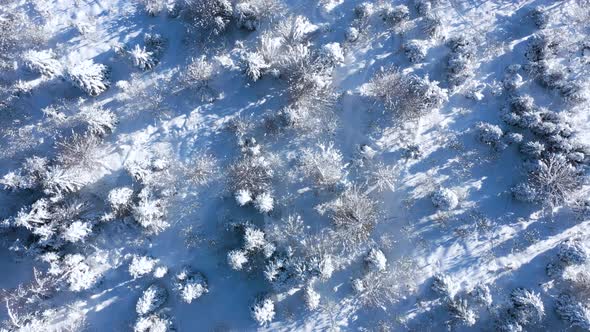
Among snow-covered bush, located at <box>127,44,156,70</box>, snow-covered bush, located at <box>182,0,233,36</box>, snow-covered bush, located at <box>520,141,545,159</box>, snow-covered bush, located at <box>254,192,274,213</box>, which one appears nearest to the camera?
snow-covered bush, located at <box>254,192,274,213</box>

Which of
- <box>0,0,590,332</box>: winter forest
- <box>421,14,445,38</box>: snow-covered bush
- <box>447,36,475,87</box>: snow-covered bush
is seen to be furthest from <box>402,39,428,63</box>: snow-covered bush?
<box>447,36,475,87</box>: snow-covered bush

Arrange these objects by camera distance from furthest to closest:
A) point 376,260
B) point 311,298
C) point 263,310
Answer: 1. point 376,260
2. point 311,298
3. point 263,310

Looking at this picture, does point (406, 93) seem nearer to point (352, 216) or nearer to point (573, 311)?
point (352, 216)

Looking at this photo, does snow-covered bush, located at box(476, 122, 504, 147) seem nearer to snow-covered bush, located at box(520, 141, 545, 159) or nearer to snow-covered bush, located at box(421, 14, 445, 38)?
snow-covered bush, located at box(520, 141, 545, 159)

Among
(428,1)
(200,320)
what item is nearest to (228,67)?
(428,1)

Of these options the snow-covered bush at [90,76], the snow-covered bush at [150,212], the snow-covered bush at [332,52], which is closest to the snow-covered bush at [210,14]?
the snow-covered bush at [90,76]

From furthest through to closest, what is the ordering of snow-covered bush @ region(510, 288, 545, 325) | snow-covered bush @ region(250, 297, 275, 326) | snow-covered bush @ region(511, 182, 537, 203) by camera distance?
snow-covered bush @ region(511, 182, 537, 203) → snow-covered bush @ region(250, 297, 275, 326) → snow-covered bush @ region(510, 288, 545, 325)

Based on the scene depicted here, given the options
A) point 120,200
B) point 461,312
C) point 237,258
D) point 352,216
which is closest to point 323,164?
point 352,216

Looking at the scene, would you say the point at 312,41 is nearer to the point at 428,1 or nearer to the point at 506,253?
the point at 428,1
